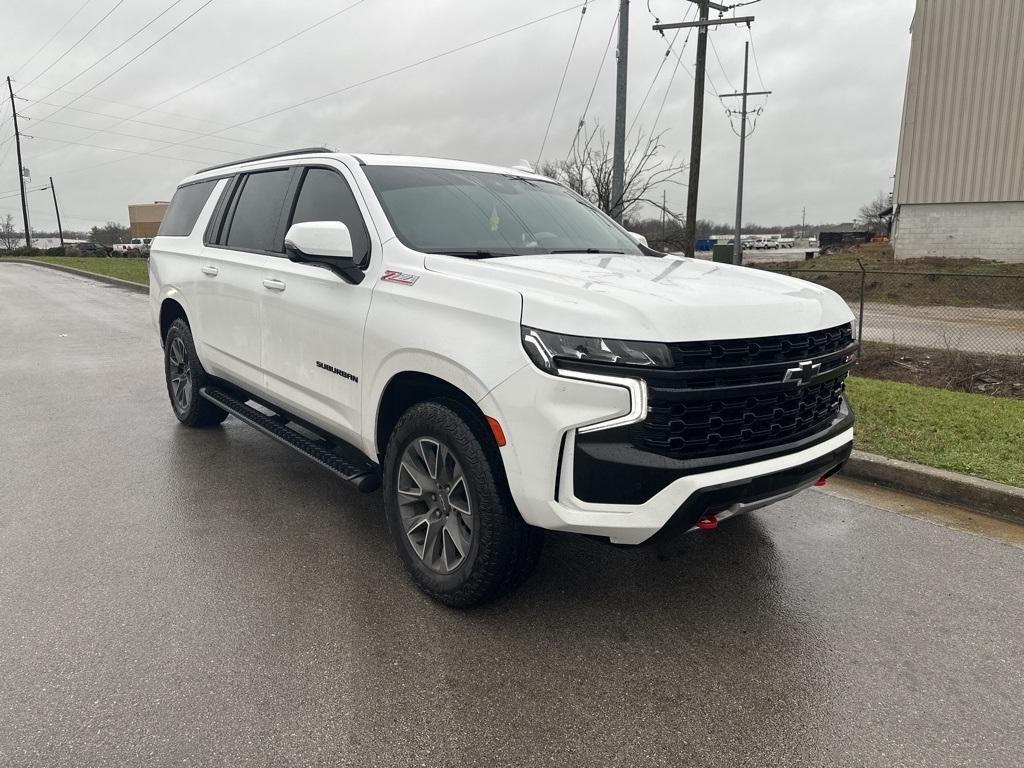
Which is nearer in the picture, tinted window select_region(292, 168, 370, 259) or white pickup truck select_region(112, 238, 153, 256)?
tinted window select_region(292, 168, 370, 259)

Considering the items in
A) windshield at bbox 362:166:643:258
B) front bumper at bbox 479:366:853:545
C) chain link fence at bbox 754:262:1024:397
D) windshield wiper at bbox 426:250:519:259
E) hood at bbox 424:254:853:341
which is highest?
windshield at bbox 362:166:643:258

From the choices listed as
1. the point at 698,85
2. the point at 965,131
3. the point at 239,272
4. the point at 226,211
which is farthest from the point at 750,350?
the point at 965,131

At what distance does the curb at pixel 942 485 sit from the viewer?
4596 mm

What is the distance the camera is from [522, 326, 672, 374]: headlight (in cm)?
276

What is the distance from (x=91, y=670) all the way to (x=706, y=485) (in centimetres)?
242

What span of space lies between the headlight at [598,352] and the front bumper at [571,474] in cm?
7

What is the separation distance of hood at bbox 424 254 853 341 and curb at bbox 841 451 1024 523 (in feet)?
6.33

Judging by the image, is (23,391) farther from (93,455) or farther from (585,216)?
(585,216)

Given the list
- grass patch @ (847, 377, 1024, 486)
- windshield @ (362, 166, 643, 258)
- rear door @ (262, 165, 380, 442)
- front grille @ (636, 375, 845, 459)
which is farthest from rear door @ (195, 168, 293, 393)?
grass patch @ (847, 377, 1024, 486)

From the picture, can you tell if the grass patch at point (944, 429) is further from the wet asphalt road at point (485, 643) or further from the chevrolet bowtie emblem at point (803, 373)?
the chevrolet bowtie emblem at point (803, 373)

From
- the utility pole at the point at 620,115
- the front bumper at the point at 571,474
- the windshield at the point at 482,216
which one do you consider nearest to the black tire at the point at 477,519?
the front bumper at the point at 571,474

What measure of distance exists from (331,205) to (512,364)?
75.7 inches

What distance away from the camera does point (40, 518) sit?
4449mm

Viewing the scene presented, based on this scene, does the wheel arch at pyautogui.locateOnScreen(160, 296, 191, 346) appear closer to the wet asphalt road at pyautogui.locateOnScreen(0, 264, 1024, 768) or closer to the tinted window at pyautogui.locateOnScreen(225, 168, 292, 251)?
the tinted window at pyautogui.locateOnScreen(225, 168, 292, 251)
